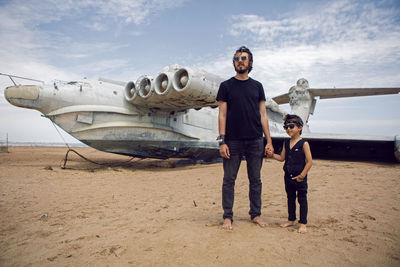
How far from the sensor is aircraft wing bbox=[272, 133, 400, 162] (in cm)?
928

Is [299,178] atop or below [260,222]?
atop

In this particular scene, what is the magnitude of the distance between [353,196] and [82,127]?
7.48 meters

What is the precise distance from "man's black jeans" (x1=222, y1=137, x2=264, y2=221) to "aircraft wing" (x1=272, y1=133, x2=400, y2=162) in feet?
27.8

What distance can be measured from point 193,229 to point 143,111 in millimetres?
6745

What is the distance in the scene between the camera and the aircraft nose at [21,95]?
7.18m

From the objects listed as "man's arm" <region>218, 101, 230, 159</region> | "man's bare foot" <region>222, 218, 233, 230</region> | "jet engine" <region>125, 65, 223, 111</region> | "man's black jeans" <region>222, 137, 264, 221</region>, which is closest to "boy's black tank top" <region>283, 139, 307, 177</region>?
"man's black jeans" <region>222, 137, 264, 221</region>

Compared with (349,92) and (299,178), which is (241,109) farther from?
(349,92)

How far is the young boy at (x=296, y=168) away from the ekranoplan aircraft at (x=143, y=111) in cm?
444

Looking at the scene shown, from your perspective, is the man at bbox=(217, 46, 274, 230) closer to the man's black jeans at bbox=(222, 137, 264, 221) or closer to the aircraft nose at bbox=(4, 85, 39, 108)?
the man's black jeans at bbox=(222, 137, 264, 221)

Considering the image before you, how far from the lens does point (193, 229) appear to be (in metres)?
2.38

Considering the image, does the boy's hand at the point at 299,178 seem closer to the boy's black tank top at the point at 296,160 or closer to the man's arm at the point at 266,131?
the boy's black tank top at the point at 296,160

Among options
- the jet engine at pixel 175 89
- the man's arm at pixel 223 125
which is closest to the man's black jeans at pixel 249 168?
the man's arm at pixel 223 125

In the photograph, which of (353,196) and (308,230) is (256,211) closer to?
(308,230)

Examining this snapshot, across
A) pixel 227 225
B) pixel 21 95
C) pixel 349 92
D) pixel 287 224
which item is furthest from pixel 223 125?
pixel 349 92
